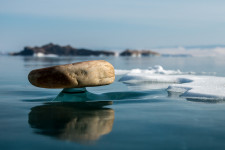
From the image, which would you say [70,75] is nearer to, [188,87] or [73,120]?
[73,120]

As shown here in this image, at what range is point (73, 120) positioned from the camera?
346cm

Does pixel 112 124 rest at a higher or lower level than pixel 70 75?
lower

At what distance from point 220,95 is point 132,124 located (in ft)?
8.31

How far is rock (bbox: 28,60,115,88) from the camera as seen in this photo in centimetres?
484

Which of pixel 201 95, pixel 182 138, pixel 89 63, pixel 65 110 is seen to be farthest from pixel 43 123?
pixel 201 95

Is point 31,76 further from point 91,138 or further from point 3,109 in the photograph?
point 91,138

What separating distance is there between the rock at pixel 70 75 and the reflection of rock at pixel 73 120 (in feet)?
1.26

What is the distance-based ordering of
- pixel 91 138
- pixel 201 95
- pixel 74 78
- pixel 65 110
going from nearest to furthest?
pixel 91 138
pixel 65 110
pixel 74 78
pixel 201 95

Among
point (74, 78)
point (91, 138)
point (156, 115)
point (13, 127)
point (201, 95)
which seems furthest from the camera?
point (201, 95)

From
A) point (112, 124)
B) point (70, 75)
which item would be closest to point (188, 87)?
point (70, 75)

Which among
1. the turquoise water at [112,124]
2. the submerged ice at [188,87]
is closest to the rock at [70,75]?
the turquoise water at [112,124]

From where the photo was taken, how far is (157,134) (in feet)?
9.30

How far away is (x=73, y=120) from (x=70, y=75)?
1.50 m

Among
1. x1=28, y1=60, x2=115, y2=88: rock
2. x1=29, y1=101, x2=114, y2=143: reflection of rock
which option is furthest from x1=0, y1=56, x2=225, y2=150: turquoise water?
x1=28, y1=60, x2=115, y2=88: rock
